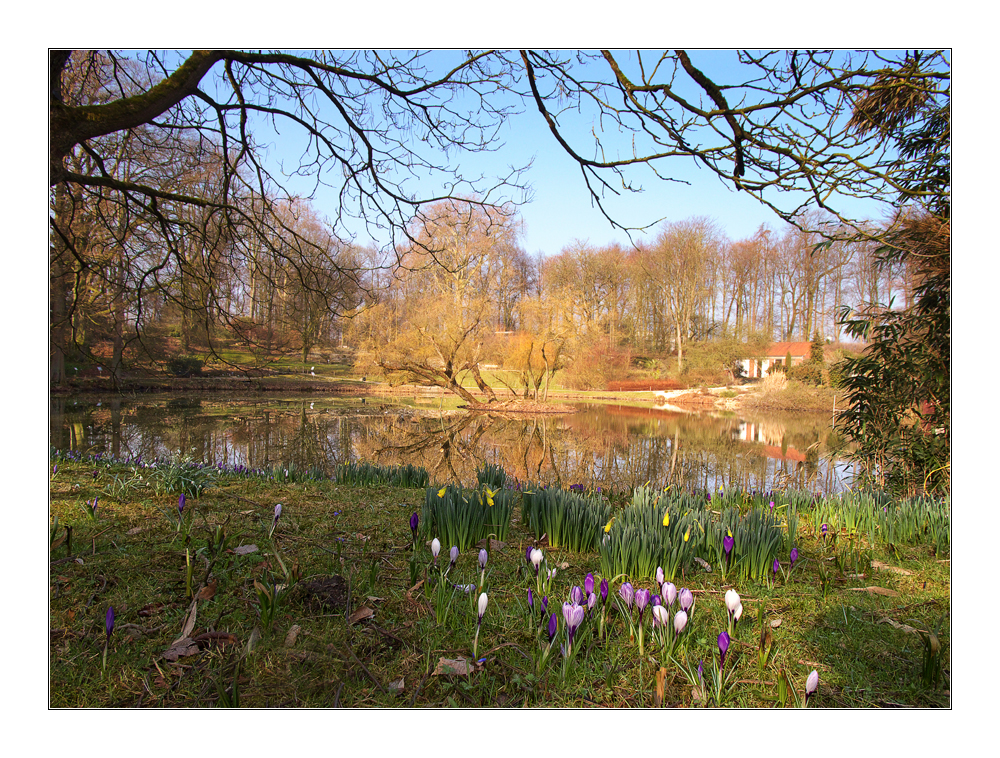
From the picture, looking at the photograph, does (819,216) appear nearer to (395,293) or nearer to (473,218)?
(473,218)

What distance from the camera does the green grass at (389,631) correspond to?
130 centimetres

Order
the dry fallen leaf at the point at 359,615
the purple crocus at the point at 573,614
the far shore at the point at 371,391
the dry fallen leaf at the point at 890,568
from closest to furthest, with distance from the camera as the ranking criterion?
the purple crocus at the point at 573,614
the dry fallen leaf at the point at 359,615
the dry fallen leaf at the point at 890,568
the far shore at the point at 371,391

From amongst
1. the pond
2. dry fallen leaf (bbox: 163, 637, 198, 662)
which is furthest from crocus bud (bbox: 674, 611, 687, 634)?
Result: the pond

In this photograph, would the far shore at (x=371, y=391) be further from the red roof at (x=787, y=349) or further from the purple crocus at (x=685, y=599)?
the purple crocus at (x=685, y=599)

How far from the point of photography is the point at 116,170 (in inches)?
126

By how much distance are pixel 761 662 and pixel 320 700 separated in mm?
1171

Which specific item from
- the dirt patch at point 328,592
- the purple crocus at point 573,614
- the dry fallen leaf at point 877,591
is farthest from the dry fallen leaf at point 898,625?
the dirt patch at point 328,592

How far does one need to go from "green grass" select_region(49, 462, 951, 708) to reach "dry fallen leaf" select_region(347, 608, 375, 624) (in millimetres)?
15

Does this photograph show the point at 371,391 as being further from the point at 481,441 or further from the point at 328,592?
the point at 328,592

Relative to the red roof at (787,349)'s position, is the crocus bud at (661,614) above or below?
below

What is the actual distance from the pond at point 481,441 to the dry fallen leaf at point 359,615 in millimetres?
3008

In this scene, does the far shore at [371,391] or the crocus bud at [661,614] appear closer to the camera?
the crocus bud at [661,614]

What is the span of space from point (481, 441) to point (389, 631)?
6.62 m
